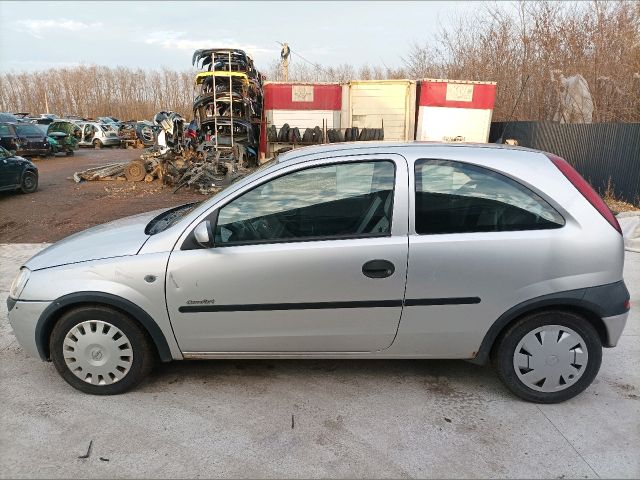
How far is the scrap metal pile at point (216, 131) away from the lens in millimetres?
13016

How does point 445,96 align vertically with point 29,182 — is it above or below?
above

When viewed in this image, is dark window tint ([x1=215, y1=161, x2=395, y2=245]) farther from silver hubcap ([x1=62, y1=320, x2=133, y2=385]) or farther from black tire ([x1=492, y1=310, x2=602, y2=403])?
black tire ([x1=492, y1=310, x2=602, y2=403])

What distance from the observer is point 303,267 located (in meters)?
2.67

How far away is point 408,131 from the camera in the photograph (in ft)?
42.1

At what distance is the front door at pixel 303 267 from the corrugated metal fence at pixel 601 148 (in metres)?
8.51

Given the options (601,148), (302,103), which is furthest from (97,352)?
(302,103)

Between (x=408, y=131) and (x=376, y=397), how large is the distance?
10.9m

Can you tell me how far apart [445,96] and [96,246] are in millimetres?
11454

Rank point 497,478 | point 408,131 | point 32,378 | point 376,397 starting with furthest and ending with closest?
point 408,131, point 32,378, point 376,397, point 497,478

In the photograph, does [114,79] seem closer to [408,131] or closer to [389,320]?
[408,131]

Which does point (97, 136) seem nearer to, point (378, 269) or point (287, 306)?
point (287, 306)

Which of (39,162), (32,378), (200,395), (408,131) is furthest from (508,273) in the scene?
(39,162)

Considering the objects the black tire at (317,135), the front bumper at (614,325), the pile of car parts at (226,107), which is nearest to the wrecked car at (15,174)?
the pile of car parts at (226,107)

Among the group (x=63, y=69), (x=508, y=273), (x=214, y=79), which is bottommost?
(x=508, y=273)
